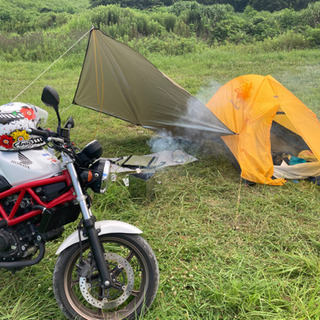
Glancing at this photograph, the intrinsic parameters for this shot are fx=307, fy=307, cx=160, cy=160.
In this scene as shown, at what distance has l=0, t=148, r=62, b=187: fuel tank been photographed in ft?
5.48

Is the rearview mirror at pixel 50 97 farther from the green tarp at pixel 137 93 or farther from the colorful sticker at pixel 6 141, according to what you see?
the green tarp at pixel 137 93

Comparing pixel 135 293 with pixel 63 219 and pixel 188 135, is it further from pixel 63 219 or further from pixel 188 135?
pixel 188 135

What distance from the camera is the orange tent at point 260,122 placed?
3312 millimetres

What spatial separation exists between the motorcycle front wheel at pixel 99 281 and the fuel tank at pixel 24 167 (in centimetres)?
44

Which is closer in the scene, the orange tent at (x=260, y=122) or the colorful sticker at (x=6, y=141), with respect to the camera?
the colorful sticker at (x=6, y=141)

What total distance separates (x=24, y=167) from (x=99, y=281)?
2.42 feet

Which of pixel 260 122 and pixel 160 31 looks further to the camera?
pixel 160 31

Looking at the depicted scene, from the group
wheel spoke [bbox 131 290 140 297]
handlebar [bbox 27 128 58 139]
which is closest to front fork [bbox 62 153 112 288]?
handlebar [bbox 27 128 58 139]

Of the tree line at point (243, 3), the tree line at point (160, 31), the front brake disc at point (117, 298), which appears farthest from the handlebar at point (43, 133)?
the tree line at point (243, 3)

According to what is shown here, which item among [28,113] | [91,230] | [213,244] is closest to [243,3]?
[213,244]

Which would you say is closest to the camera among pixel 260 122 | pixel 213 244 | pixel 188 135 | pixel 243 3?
pixel 213 244

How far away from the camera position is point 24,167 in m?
1.67

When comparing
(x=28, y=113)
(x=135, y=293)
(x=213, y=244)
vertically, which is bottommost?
(x=213, y=244)

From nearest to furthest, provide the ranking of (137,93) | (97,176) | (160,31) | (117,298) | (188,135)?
(97,176) → (117,298) → (137,93) → (188,135) → (160,31)
